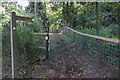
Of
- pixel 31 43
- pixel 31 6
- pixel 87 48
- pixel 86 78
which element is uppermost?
pixel 31 6

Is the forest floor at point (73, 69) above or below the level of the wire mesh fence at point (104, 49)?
below

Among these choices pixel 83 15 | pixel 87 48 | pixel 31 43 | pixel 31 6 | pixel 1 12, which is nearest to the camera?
pixel 1 12

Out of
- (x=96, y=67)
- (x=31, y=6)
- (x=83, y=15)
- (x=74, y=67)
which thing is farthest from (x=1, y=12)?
(x=31, y=6)

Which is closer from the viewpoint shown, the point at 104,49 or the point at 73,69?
the point at 73,69

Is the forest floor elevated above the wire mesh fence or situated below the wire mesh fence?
below

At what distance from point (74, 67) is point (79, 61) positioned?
1.11 ft

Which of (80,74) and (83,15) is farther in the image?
(83,15)

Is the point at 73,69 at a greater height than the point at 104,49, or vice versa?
the point at 104,49

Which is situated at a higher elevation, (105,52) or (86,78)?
(105,52)

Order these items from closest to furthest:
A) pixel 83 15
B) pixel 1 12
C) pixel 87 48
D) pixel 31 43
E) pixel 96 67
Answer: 1. pixel 1 12
2. pixel 96 67
3. pixel 31 43
4. pixel 87 48
5. pixel 83 15

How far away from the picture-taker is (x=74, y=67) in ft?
8.01

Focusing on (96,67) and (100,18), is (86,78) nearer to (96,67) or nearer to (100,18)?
(96,67)

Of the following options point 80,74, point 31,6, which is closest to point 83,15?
point 80,74

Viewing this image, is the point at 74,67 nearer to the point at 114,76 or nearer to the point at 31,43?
the point at 114,76
